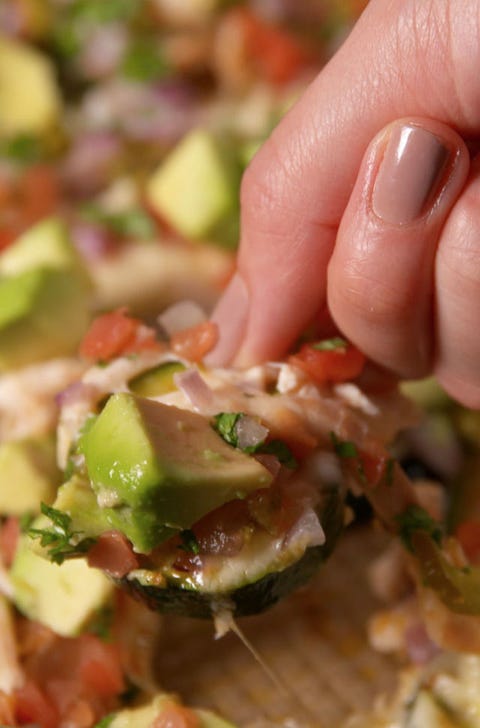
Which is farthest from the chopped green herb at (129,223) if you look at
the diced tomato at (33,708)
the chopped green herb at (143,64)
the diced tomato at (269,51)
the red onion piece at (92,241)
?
the diced tomato at (33,708)

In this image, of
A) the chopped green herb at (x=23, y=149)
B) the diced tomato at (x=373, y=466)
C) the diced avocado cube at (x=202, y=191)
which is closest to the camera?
the diced tomato at (x=373, y=466)

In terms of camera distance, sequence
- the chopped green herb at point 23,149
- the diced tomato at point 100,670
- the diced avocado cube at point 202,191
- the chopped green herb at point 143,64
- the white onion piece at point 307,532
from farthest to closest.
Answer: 1. the chopped green herb at point 143,64
2. the chopped green herb at point 23,149
3. the diced avocado cube at point 202,191
4. the diced tomato at point 100,670
5. the white onion piece at point 307,532

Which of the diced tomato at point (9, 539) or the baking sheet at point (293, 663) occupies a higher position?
the diced tomato at point (9, 539)

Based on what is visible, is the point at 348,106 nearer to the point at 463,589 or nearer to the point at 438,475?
the point at 463,589

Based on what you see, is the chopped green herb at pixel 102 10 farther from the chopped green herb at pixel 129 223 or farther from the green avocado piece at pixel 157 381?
the green avocado piece at pixel 157 381

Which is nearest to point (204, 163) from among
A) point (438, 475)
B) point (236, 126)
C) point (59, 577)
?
point (236, 126)

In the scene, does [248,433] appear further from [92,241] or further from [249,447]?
[92,241]

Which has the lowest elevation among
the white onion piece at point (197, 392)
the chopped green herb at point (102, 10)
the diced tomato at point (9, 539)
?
the diced tomato at point (9, 539)
